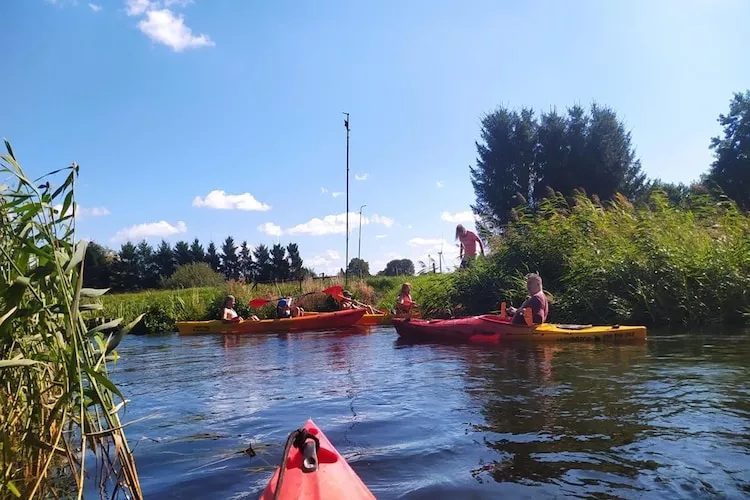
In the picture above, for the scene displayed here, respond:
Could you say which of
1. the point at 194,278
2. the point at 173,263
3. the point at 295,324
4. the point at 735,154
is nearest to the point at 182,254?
the point at 173,263

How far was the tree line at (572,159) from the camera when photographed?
26578 mm

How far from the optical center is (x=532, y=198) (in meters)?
27.8

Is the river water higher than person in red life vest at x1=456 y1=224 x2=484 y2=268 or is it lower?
lower

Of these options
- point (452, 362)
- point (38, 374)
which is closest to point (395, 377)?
point (452, 362)

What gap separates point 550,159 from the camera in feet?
90.7

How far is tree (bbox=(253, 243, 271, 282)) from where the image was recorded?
3800 centimetres

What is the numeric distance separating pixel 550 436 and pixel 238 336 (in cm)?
1078

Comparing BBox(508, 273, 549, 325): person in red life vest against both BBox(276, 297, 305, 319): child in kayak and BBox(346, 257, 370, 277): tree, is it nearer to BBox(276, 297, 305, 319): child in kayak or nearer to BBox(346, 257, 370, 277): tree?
BBox(276, 297, 305, 319): child in kayak

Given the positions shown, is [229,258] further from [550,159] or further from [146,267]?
[550,159]

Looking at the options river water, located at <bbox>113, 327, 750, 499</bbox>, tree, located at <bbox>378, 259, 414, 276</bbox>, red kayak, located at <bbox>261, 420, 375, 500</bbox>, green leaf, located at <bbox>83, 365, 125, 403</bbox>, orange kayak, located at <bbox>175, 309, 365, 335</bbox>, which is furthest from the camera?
tree, located at <bbox>378, 259, 414, 276</bbox>

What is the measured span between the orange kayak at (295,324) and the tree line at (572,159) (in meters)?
14.1

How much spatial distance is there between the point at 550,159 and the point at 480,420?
25007 millimetres

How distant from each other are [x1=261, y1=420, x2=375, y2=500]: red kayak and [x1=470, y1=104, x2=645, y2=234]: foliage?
961 inches

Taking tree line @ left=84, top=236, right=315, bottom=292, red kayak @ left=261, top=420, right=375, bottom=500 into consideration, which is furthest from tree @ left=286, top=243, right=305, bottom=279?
red kayak @ left=261, top=420, right=375, bottom=500
